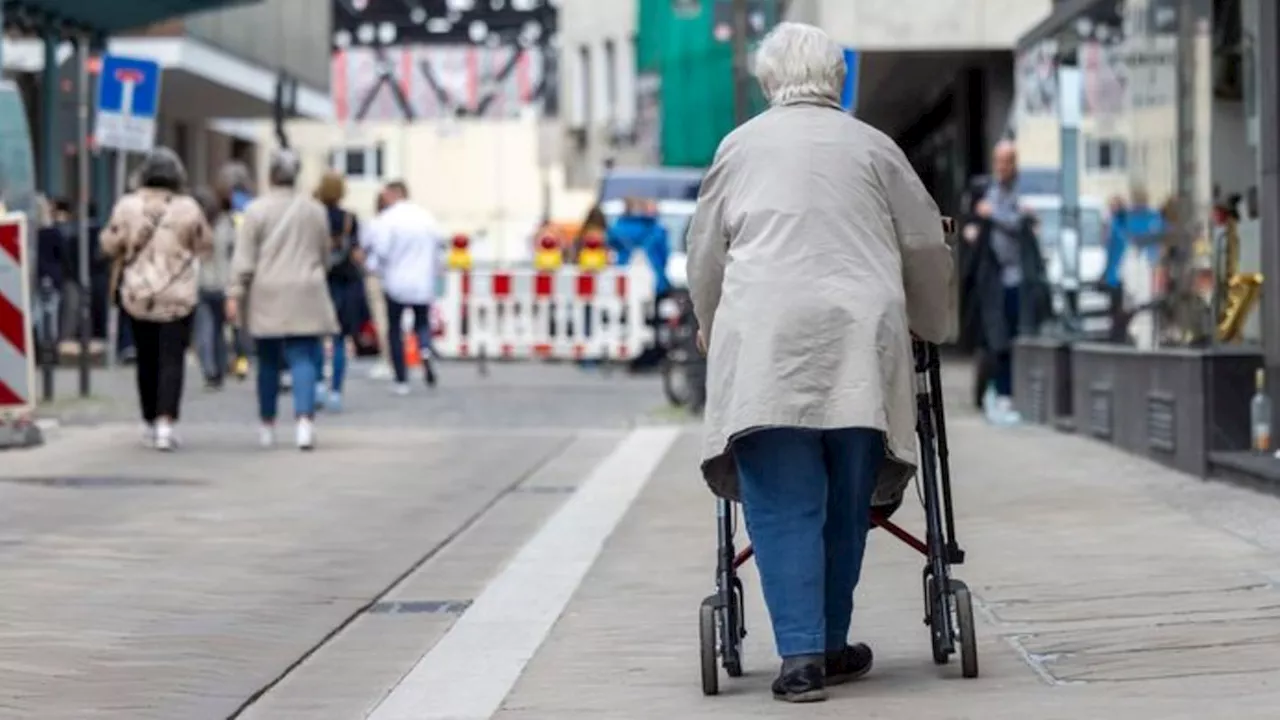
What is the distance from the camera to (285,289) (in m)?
17.0

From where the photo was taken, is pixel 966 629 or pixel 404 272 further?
pixel 404 272

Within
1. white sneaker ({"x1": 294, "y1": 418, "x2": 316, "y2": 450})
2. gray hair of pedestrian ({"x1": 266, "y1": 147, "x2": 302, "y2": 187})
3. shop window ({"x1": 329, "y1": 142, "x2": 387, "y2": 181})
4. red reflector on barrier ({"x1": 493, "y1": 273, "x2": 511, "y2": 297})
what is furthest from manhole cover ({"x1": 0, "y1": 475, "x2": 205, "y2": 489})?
shop window ({"x1": 329, "y1": 142, "x2": 387, "y2": 181})

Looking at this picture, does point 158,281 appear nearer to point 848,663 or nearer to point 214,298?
point 214,298

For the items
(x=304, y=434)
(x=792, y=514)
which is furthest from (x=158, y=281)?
(x=792, y=514)

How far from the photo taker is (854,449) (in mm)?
7465

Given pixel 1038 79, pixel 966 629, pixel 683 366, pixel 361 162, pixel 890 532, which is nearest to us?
pixel 966 629

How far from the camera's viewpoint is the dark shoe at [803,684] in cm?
731

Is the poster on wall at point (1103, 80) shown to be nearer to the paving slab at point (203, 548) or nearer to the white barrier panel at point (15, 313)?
the paving slab at point (203, 548)

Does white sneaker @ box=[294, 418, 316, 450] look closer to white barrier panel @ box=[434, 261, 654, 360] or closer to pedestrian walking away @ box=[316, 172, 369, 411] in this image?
pedestrian walking away @ box=[316, 172, 369, 411]

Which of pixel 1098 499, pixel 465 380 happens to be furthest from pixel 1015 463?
pixel 465 380

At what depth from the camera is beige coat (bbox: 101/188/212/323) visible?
16984 mm

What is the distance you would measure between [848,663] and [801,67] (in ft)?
4.91

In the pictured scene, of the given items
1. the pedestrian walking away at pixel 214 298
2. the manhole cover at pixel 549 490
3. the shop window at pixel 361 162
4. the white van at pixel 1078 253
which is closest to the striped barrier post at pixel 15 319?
the manhole cover at pixel 549 490

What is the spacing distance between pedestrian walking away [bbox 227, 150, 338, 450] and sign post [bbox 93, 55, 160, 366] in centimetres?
687
